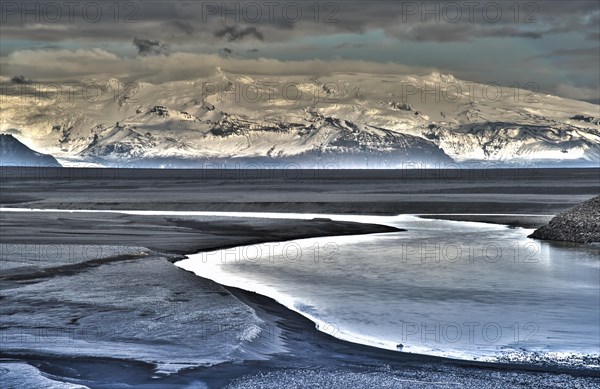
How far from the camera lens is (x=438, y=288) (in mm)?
30797

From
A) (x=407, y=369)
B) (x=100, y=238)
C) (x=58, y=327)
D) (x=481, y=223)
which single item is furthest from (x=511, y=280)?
(x=481, y=223)

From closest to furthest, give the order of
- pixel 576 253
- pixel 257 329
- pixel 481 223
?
pixel 257 329, pixel 576 253, pixel 481 223

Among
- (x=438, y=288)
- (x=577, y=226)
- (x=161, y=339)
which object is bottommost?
(x=438, y=288)

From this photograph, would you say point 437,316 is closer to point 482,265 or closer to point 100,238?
point 482,265

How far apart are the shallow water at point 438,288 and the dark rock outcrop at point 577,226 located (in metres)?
1.78

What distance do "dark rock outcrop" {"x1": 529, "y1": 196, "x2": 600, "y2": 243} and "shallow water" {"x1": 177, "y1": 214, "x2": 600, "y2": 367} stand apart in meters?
1.78

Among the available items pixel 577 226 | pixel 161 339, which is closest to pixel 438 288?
pixel 161 339

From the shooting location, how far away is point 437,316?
991 inches

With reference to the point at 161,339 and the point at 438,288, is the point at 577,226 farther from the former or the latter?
the point at 161,339

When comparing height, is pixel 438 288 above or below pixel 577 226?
below

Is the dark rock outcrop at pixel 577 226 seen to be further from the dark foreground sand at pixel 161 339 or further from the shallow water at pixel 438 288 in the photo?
the dark foreground sand at pixel 161 339

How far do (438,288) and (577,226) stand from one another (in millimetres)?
22877

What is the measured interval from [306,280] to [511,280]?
805cm

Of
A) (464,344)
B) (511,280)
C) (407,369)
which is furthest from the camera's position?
(511,280)
